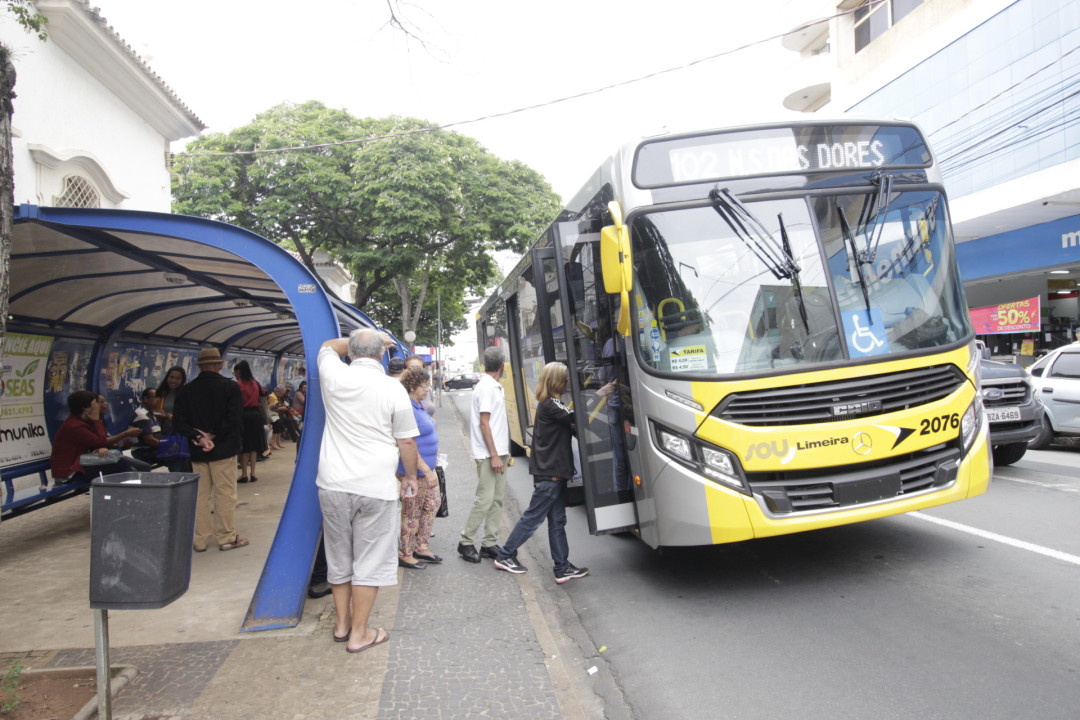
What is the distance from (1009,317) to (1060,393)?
31.0 ft

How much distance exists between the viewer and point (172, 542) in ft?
10.3

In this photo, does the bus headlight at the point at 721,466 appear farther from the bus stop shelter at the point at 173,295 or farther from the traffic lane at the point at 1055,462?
the traffic lane at the point at 1055,462

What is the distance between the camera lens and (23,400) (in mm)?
7148

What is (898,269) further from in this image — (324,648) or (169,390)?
(169,390)

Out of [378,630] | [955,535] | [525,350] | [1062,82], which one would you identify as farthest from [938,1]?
[378,630]

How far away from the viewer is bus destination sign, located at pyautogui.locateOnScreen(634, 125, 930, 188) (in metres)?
4.87

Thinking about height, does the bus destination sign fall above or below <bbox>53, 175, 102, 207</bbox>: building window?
below

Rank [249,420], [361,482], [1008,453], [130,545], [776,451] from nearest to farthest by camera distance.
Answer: [130,545], [361,482], [776,451], [1008,453], [249,420]

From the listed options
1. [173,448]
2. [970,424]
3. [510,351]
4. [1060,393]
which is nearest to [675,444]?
[970,424]

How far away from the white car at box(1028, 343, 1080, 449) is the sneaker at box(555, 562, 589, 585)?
8.81m

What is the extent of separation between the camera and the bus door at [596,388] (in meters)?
5.25

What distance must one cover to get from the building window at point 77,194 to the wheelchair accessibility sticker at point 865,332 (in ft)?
31.9

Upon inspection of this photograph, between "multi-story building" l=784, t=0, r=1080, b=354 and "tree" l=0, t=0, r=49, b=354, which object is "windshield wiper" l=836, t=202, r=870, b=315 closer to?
"tree" l=0, t=0, r=49, b=354

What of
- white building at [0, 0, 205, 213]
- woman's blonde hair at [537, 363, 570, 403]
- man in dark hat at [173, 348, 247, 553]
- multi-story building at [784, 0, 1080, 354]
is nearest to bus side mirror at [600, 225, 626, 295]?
woman's blonde hair at [537, 363, 570, 403]
